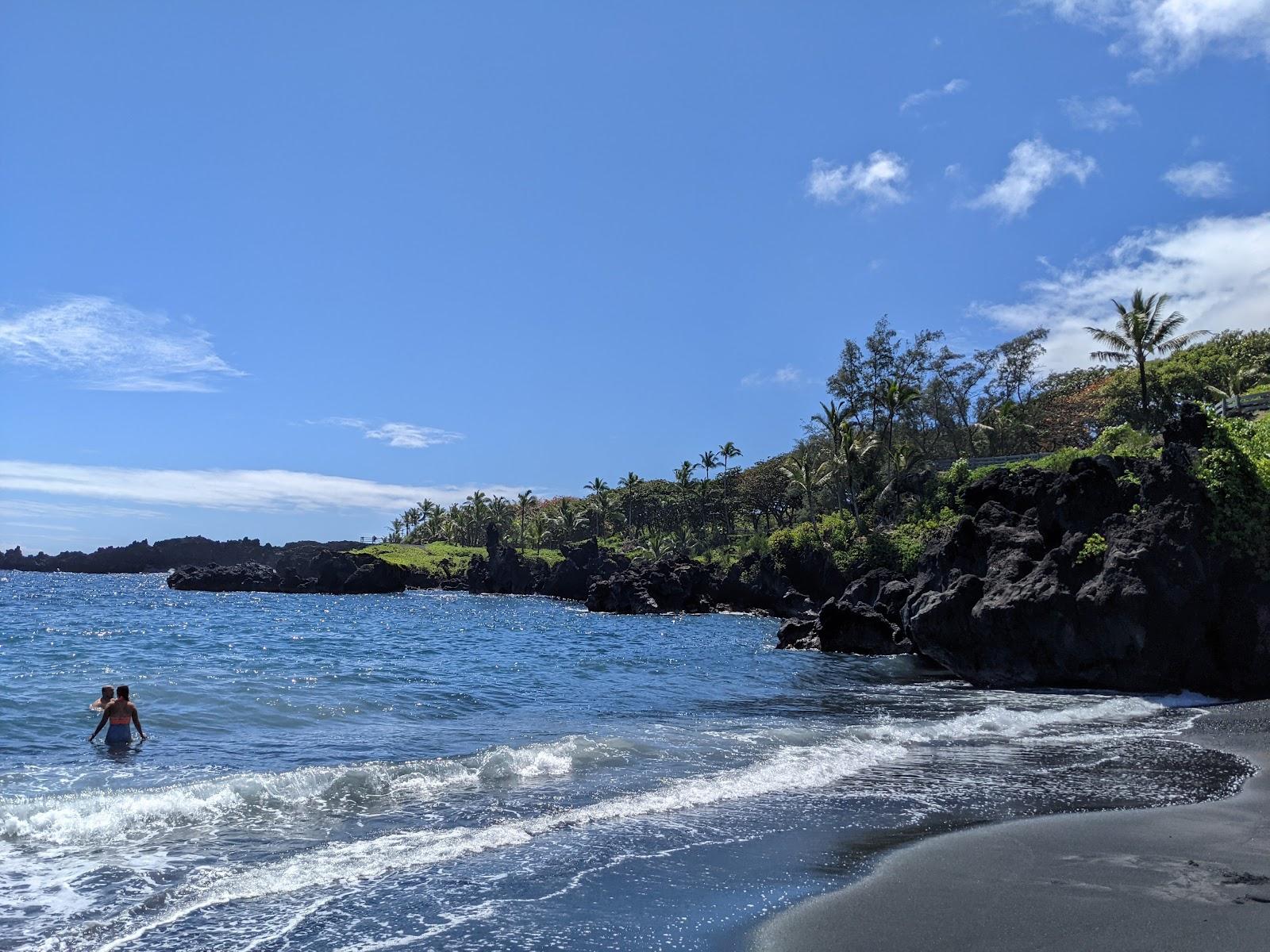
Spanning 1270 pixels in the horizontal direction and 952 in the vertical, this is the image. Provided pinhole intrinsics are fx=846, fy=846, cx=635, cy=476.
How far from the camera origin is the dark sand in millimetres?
6871

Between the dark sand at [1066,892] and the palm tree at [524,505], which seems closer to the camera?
the dark sand at [1066,892]

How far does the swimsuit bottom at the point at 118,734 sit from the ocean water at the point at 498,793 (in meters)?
0.34

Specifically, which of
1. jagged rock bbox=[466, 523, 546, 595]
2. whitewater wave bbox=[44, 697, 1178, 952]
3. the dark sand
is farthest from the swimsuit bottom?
jagged rock bbox=[466, 523, 546, 595]

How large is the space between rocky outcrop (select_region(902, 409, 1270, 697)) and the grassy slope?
8885 cm

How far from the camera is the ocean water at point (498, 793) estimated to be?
7.61m

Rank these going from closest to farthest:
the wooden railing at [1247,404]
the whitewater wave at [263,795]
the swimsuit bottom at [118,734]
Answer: the whitewater wave at [263,795] → the swimsuit bottom at [118,734] → the wooden railing at [1247,404]

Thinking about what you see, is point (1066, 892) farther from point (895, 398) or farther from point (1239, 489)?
point (895, 398)

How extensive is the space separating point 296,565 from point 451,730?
379 ft

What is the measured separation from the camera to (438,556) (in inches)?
5276

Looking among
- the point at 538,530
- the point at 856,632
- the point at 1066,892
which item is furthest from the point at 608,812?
the point at 538,530

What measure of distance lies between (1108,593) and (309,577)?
11350 cm

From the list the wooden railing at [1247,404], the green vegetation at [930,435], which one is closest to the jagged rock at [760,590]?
the green vegetation at [930,435]

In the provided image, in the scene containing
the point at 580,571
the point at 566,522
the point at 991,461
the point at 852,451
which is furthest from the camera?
the point at 566,522

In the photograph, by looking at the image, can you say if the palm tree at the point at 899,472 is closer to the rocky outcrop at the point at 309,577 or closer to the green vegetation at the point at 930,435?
the green vegetation at the point at 930,435
